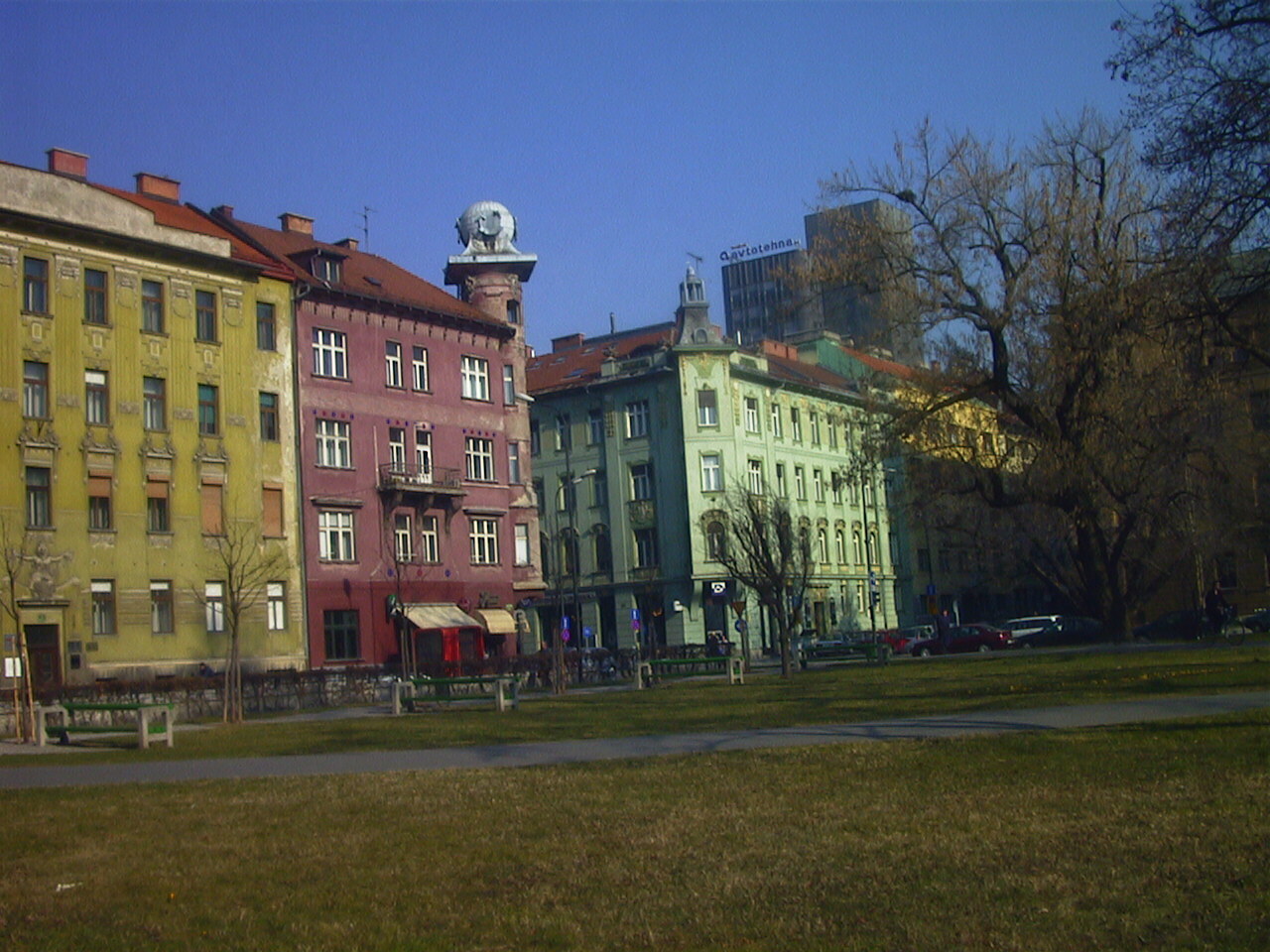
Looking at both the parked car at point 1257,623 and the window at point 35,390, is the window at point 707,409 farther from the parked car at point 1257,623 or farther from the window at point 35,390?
the window at point 35,390

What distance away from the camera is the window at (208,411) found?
48531mm

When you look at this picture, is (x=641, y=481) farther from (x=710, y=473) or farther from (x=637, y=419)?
(x=710, y=473)

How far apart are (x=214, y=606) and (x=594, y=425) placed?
3370 cm

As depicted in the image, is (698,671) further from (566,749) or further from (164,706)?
(566,749)

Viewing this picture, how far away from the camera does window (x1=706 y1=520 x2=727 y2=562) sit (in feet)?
167

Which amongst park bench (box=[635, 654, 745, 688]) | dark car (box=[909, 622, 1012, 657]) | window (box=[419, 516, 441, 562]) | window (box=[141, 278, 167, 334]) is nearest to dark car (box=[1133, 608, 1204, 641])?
dark car (box=[909, 622, 1012, 657])

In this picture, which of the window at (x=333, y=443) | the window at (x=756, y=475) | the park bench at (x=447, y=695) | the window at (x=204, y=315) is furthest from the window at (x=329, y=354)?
the window at (x=756, y=475)

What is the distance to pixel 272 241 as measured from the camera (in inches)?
2188

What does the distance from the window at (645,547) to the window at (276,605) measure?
27.5m

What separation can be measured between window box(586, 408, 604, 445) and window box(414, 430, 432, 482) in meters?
21.9

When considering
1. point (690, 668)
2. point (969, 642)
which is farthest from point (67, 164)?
point (969, 642)

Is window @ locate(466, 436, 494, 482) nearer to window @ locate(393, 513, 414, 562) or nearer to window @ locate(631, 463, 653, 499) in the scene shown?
A: window @ locate(393, 513, 414, 562)

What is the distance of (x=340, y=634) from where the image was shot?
51.9 m

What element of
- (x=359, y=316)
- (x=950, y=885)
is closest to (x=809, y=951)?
(x=950, y=885)
